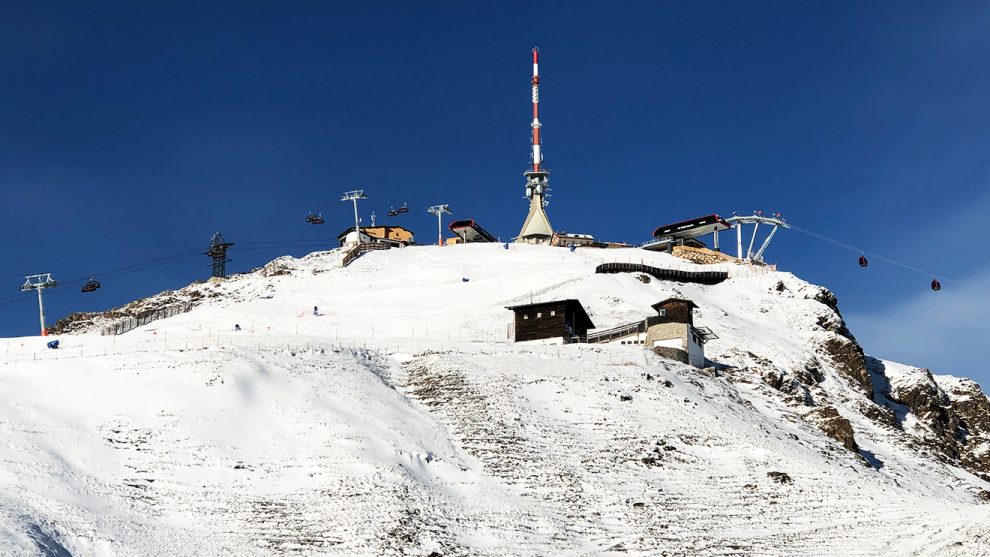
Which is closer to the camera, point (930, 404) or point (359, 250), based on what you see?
point (930, 404)

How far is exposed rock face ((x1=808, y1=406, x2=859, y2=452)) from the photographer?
6294 centimetres

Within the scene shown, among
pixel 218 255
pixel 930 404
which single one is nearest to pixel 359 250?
pixel 218 255

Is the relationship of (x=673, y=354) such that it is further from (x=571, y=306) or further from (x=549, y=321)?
(x=549, y=321)

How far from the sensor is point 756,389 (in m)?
71.3

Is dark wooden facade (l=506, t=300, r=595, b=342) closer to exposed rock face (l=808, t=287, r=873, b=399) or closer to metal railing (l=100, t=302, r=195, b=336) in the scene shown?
exposed rock face (l=808, t=287, r=873, b=399)

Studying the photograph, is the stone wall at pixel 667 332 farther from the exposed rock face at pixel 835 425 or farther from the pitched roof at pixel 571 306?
the exposed rock face at pixel 835 425

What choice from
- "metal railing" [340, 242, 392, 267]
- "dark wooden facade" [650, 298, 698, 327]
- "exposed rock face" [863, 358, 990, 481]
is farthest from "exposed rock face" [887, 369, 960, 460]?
"metal railing" [340, 242, 392, 267]

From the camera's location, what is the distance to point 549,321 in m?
76.0

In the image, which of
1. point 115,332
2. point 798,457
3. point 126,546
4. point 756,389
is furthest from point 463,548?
point 115,332

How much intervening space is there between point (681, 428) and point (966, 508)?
15.2 metres

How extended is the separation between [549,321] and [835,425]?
74.9 feet

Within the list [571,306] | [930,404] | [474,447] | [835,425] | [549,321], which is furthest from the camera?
[930,404]

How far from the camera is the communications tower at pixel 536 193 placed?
15362 centimetres

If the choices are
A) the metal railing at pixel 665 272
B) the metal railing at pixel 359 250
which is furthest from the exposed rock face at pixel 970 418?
the metal railing at pixel 359 250
